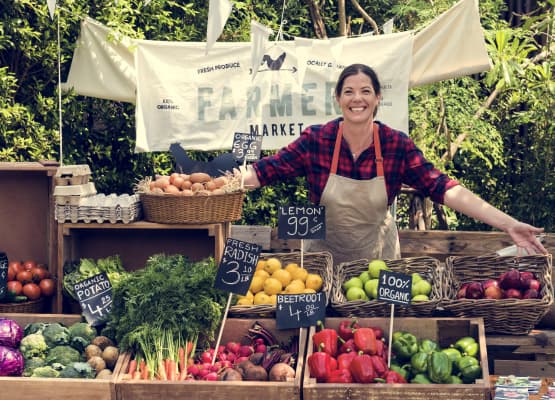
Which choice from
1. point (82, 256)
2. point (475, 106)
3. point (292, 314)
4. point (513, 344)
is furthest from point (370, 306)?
point (475, 106)

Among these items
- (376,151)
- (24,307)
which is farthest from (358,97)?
(24,307)

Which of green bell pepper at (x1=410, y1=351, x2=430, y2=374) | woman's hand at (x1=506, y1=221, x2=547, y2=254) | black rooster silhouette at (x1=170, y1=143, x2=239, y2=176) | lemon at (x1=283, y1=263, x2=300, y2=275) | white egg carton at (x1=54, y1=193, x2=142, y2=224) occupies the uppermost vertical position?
black rooster silhouette at (x1=170, y1=143, x2=239, y2=176)

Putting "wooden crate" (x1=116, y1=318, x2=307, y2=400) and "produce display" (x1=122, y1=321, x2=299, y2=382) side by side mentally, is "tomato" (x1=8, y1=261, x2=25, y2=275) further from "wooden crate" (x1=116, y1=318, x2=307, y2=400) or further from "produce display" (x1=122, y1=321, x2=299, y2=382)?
"wooden crate" (x1=116, y1=318, x2=307, y2=400)

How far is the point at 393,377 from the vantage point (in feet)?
11.4

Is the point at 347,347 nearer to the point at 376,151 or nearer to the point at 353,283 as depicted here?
the point at 353,283

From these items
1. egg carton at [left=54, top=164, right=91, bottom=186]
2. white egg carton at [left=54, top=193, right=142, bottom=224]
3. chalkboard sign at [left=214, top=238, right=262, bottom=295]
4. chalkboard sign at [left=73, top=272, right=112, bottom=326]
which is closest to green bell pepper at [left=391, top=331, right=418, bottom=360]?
Answer: chalkboard sign at [left=214, top=238, right=262, bottom=295]

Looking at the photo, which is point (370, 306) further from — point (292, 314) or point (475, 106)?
point (475, 106)

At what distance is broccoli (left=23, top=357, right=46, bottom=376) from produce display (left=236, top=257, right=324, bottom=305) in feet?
3.06

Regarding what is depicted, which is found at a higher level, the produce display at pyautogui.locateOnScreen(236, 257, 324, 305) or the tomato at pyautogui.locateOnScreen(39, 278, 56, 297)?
the produce display at pyautogui.locateOnScreen(236, 257, 324, 305)

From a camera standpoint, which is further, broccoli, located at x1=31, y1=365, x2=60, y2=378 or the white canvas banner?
the white canvas banner

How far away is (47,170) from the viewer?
4.95m

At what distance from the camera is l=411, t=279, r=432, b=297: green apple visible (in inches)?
160

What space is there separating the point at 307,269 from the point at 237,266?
644 millimetres

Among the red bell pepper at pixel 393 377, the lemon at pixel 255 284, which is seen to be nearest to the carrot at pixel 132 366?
the lemon at pixel 255 284
